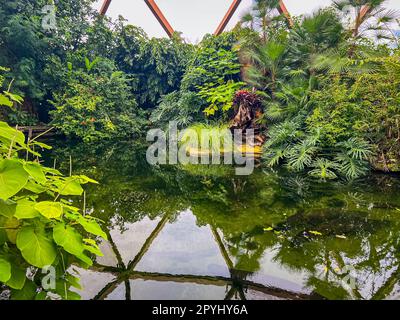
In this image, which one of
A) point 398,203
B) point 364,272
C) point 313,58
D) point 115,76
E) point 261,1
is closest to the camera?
point 364,272

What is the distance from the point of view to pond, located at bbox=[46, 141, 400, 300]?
185 centimetres

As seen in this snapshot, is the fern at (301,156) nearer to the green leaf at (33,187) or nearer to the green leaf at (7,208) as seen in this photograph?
the green leaf at (33,187)

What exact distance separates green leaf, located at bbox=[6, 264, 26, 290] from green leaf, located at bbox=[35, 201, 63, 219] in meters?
0.24

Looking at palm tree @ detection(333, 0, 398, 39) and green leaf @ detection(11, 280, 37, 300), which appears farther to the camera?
palm tree @ detection(333, 0, 398, 39)

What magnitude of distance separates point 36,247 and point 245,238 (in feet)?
6.56

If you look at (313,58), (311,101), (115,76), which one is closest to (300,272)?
(311,101)

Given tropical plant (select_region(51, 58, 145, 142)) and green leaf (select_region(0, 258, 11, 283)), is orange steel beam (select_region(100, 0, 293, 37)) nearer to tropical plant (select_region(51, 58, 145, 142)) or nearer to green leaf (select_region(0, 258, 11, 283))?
tropical plant (select_region(51, 58, 145, 142))

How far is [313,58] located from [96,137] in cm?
720

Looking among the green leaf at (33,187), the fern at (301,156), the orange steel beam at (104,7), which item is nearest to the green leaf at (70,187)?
the green leaf at (33,187)

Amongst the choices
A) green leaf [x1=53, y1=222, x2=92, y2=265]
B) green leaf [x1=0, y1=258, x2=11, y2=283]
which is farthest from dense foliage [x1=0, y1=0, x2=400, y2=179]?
green leaf [x1=0, y1=258, x2=11, y2=283]
